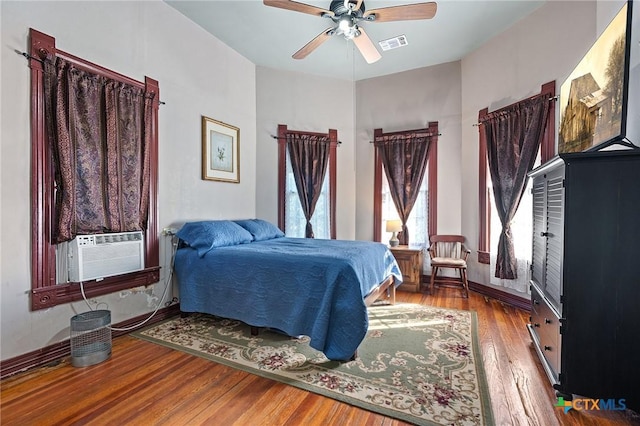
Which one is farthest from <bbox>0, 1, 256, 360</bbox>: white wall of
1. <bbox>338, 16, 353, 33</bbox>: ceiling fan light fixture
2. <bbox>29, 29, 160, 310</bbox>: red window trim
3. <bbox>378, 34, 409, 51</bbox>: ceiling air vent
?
<bbox>378, 34, 409, 51</bbox>: ceiling air vent

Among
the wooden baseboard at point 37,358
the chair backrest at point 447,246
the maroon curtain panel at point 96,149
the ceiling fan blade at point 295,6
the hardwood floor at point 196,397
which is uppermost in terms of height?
the ceiling fan blade at point 295,6

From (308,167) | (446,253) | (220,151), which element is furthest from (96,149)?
(446,253)

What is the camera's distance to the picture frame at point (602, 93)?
1.71 meters

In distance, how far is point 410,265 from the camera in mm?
4242

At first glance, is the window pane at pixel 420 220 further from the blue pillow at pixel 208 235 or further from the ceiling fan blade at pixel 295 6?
the ceiling fan blade at pixel 295 6

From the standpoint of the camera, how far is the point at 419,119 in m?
4.68

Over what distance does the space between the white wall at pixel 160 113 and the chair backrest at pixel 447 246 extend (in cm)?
278

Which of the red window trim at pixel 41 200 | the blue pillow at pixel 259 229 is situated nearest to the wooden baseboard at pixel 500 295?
the blue pillow at pixel 259 229

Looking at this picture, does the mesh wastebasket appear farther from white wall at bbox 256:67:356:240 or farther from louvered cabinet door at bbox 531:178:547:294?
louvered cabinet door at bbox 531:178:547:294

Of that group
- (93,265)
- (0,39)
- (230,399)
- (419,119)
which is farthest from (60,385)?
(419,119)

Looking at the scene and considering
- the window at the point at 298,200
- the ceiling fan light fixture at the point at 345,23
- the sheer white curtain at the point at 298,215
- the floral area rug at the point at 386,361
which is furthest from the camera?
the sheer white curtain at the point at 298,215

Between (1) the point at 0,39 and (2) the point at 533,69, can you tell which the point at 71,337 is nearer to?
(1) the point at 0,39

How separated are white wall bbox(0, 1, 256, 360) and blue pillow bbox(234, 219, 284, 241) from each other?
1.18 feet

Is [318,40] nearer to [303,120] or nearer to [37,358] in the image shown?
[303,120]
